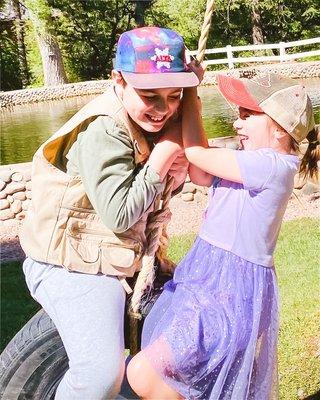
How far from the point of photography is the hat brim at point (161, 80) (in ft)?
6.01

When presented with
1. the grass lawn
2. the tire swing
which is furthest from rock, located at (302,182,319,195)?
the tire swing

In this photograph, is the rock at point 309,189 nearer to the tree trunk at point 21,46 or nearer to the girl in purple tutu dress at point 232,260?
the girl in purple tutu dress at point 232,260

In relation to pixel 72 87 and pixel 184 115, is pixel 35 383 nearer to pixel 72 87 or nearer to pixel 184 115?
pixel 184 115

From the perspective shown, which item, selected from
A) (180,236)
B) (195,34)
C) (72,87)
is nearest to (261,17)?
(195,34)

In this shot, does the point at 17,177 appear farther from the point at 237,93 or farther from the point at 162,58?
the point at 162,58

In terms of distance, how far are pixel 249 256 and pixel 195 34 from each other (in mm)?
26676

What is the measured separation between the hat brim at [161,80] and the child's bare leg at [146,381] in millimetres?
862

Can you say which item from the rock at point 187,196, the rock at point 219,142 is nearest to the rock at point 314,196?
the rock at point 219,142

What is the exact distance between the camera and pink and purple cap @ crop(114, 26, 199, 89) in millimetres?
1846

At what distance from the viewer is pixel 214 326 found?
79.5 inches

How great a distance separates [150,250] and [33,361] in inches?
24.3

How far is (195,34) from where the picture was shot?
2767cm

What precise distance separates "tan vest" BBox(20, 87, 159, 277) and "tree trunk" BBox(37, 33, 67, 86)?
74.0 feet

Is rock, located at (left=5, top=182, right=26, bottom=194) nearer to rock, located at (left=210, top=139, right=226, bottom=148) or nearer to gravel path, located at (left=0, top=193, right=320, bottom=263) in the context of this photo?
gravel path, located at (left=0, top=193, right=320, bottom=263)
